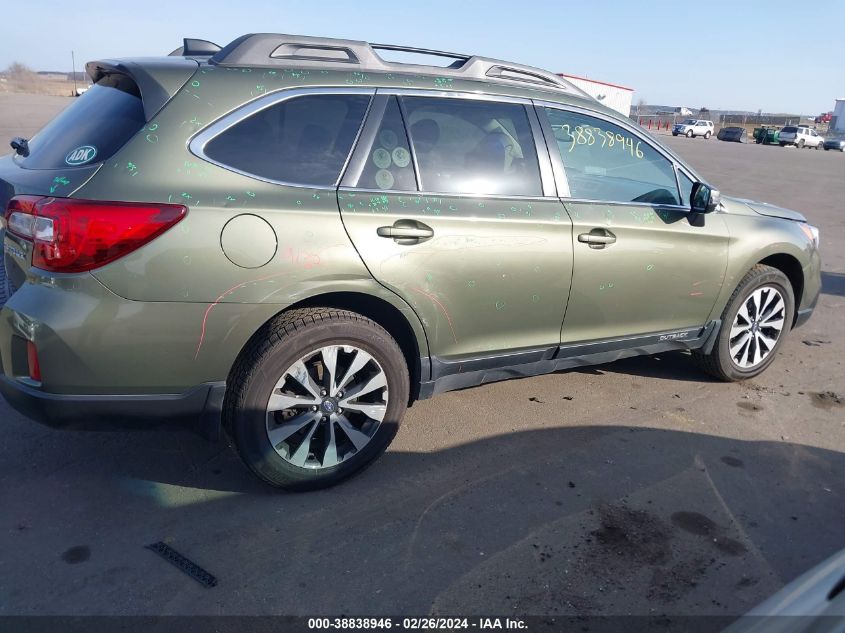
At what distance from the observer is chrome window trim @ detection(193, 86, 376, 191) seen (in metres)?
2.88

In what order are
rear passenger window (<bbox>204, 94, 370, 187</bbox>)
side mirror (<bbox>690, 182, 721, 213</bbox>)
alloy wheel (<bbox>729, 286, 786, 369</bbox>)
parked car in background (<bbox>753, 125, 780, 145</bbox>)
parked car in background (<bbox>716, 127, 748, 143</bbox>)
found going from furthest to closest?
parked car in background (<bbox>753, 125, 780, 145</bbox>) → parked car in background (<bbox>716, 127, 748, 143</bbox>) → alloy wheel (<bbox>729, 286, 786, 369</bbox>) → side mirror (<bbox>690, 182, 721, 213</bbox>) → rear passenger window (<bbox>204, 94, 370, 187</bbox>)

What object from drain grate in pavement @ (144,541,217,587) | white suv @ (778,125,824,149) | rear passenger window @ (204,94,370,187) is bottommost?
drain grate in pavement @ (144,541,217,587)

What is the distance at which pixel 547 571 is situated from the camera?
2.80 m

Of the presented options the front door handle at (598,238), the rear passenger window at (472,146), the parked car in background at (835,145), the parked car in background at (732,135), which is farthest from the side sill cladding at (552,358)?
Answer: the parked car in background at (835,145)

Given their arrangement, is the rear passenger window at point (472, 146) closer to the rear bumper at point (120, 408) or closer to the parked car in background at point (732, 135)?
the rear bumper at point (120, 408)

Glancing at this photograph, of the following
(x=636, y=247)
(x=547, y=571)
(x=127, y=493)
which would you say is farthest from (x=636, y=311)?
(x=127, y=493)

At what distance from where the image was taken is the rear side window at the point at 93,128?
288 centimetres

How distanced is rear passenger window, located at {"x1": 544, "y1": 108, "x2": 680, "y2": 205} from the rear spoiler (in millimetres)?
1869

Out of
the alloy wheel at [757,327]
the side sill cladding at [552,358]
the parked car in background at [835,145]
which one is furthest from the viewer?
the parked car in background at [835,145]

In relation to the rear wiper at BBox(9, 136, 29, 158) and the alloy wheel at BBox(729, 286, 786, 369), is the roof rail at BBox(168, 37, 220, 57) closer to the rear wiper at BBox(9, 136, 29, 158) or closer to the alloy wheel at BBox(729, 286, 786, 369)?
the rear wiper at BBox(9, 136, 29, 158)

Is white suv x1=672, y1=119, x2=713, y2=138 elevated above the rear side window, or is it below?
below

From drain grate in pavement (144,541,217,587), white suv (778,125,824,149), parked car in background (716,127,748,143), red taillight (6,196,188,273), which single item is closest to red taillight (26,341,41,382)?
red taillight (6,196,188,273)

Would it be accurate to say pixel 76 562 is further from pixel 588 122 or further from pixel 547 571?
pixel 588 122

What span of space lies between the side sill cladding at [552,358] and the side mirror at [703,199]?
0.76 meters
